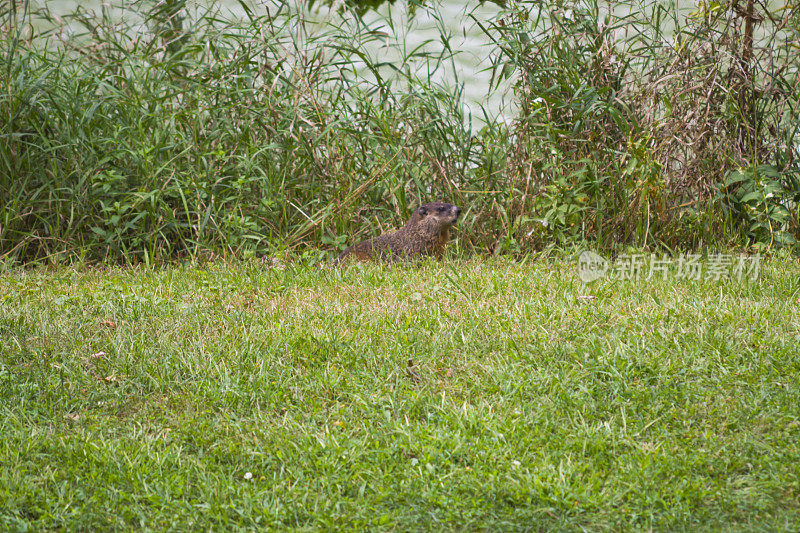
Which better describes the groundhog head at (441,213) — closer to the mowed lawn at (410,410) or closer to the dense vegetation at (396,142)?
the dense vegetation at (396,142)

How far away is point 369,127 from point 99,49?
7.58 ft

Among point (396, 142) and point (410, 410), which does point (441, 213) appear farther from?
point (410, 410)

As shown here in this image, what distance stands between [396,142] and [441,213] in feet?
2.78

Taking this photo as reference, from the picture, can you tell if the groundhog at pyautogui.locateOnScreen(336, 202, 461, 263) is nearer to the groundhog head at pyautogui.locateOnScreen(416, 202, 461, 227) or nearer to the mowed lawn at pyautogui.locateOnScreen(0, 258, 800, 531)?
the groundhog head at pyautogui.locateOnScreen(416, 202, 461, 227)

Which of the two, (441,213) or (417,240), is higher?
(441,213)

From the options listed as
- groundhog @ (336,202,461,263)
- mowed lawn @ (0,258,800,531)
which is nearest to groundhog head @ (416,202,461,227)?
groundhog @ (336,202,461,263)

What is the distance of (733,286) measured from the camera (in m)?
4.40

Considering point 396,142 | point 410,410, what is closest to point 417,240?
point 396,142

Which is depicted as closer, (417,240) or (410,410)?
(410,410)

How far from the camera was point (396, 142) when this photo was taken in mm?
6359

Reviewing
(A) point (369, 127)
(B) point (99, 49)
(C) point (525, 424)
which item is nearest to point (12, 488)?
(C) point (525, 424)

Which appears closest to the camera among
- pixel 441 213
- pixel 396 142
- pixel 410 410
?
pixel 410 410

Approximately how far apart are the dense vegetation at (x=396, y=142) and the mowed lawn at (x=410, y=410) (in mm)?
1550

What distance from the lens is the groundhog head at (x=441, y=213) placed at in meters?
5.86
